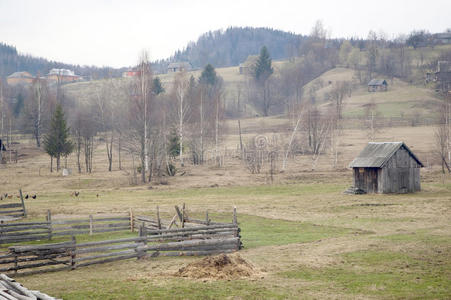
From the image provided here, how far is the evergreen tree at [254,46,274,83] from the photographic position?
148 m

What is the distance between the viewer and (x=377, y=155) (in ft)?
146

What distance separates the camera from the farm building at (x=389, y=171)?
141 ft

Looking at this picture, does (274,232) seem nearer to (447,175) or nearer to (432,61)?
(447,175)

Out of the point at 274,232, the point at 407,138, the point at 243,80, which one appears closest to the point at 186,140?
the point at 407,138

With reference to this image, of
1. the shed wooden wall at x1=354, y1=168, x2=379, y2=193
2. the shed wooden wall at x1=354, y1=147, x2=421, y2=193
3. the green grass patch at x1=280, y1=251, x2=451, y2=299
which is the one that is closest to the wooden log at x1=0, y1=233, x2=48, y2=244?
the green grass patch at x1=280, y1=251, x2=451, y2=299

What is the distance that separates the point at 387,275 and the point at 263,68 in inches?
5305

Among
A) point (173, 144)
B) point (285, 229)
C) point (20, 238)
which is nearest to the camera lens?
point (20, 238)

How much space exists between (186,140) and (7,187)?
26.1 metres

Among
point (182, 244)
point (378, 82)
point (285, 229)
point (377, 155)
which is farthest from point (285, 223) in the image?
point (378, 82)

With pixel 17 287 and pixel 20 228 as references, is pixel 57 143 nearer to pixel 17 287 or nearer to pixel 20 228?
pixel 20 228

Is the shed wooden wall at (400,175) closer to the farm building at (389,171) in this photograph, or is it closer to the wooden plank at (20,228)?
the farm building at (389,171)

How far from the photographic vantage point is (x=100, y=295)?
14828 mm

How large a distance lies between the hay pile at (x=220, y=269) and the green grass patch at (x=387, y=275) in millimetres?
1376

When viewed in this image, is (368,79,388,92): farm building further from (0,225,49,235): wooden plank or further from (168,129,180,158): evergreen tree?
(0,225,49,235): wooden plank
